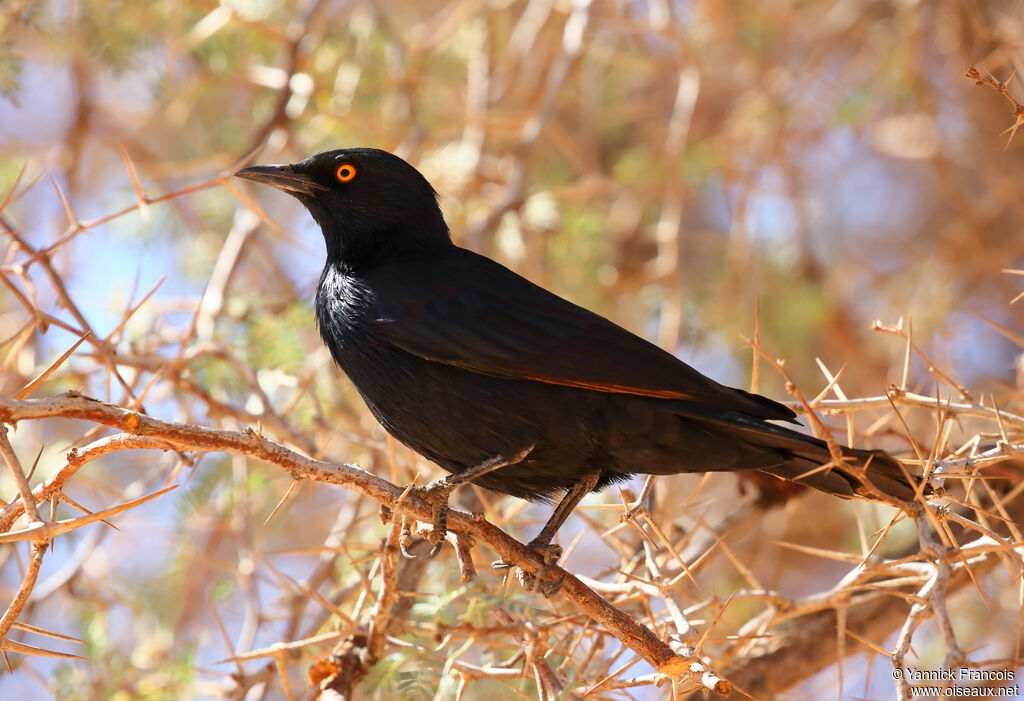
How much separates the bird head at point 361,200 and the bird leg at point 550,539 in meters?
1.10

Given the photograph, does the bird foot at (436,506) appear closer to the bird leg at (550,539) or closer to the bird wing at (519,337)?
the bird leg at (550,539)

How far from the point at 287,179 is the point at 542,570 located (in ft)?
6.04

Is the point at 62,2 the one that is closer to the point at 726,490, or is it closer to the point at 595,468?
the point at 595,468

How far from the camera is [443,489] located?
3070mm

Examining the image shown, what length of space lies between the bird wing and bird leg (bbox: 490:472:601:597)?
1.43ft

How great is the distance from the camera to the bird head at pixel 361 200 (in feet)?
12.6

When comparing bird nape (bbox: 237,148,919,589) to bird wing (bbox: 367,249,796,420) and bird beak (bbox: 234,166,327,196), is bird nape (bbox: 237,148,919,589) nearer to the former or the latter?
bird wing (bbox: 367,249,796,420)

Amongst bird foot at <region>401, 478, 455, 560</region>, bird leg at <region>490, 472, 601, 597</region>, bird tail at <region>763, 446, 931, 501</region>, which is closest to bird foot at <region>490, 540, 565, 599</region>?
bird leg at <region>490, 472, 601, 597</region>

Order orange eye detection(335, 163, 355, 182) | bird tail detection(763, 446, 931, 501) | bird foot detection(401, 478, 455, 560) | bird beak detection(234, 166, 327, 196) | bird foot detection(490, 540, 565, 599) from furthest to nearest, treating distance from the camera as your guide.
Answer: orange eye detection(335, 163, 355, 182), bird beak detection(234, 166, 327, 196), bird foot detection(490, 540, 565, 599), bird foot detection(401, 478, 455, 560), bird tail detection(763, 446, 931, 501)

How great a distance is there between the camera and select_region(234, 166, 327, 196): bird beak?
3773mm

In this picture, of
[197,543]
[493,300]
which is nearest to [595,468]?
[493,300]

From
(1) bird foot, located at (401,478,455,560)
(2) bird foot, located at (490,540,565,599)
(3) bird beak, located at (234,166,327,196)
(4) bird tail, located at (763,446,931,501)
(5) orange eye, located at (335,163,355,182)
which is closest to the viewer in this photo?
(4) bird tail, located at (763,446,931,501)

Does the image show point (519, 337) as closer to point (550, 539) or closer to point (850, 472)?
point (550, 539)

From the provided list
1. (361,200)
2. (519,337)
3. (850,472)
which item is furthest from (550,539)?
(361,200)
